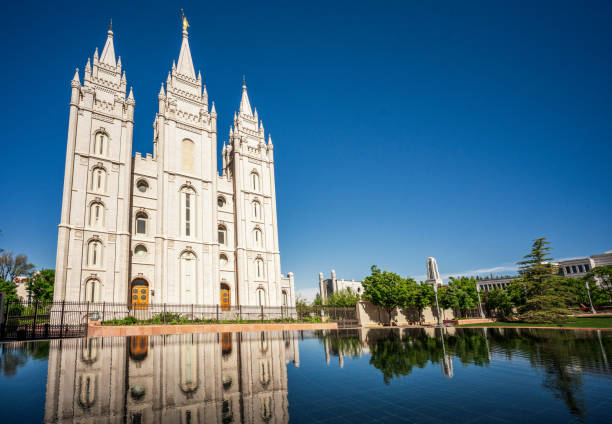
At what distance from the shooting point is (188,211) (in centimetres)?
3538

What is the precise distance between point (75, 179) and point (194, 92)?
17757 millimetres

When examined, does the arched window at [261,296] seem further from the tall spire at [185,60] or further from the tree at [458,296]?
the tall spire at [185,60]

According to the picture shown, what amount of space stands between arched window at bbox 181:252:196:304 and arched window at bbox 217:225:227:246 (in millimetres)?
5023

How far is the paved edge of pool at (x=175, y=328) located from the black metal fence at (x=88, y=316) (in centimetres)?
128

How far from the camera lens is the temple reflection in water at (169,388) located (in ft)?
16.6

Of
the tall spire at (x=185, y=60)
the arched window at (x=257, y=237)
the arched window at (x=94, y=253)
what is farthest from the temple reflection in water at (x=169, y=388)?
the tall spire at (x=185, y=60)

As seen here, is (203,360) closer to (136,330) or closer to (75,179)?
(136,330)

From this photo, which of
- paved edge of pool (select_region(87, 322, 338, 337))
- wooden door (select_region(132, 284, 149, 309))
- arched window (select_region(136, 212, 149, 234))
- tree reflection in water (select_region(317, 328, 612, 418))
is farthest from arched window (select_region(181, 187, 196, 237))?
tree reflection in water (select_region(317, 328, 612, 418))

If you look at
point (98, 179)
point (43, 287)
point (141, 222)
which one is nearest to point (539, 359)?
point (141, 222)

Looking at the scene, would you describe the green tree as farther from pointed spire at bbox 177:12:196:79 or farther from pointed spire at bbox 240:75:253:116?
pointed spire at bbox 177:12:196:79

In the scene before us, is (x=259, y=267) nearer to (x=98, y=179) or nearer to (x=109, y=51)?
(x=98, y=179)

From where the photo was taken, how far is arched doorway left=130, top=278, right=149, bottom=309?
30250mm

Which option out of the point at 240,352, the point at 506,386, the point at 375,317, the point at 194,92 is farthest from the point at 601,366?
the point at 194,92

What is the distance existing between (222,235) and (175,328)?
1944 cm
